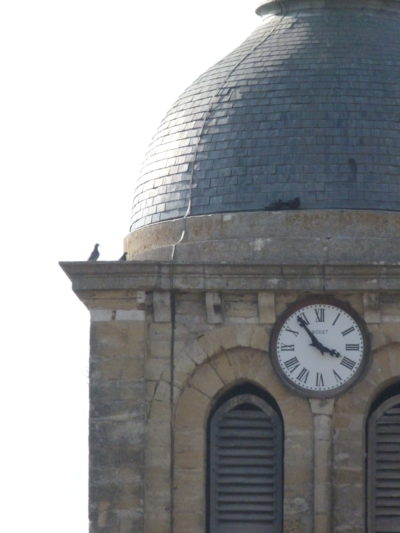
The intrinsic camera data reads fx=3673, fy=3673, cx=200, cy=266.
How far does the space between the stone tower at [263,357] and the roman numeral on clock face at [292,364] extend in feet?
0.04

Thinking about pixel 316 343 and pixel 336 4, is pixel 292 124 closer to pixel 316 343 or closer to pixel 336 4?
pixel 336 4

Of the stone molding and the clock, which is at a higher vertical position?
the clock

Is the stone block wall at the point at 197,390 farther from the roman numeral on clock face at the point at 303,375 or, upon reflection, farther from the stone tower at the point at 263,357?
the roman numeral on clock face at the point at 303,375

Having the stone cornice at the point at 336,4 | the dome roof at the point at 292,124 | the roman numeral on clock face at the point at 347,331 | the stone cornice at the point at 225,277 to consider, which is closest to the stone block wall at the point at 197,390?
the stone cornice at the point at 225,277

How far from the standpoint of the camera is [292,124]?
48.3m

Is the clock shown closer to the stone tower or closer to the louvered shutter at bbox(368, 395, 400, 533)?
the stone tower

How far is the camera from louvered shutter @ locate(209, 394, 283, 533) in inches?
1843

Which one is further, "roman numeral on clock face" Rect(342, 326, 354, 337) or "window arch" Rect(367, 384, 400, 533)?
"roman numeral on clock face" Rect(342, 326, 354, 337)

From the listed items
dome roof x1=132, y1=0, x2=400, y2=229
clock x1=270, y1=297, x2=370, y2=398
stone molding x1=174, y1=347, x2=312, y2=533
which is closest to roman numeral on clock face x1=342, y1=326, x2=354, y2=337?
clock x1=270, y1=297, x2=370, y2=398

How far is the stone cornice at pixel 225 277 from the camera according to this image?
153ft

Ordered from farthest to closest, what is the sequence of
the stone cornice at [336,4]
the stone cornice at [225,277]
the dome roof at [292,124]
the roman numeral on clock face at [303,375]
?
the stone cornice at [336,4] → the dome roof at [292,124] → the roman numeral on clock face at [303,375] → the stone cornice at [225,277]

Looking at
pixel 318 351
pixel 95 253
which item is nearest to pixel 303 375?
pixel 318 351

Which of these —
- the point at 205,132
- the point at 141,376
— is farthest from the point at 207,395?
the point at 205,132

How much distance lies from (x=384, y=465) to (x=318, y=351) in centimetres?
168
